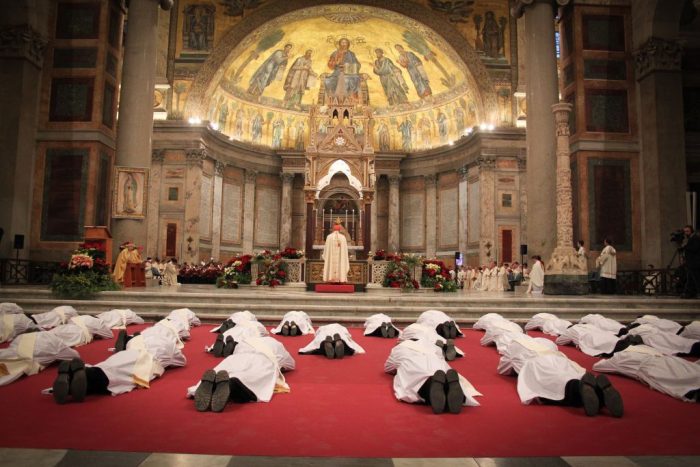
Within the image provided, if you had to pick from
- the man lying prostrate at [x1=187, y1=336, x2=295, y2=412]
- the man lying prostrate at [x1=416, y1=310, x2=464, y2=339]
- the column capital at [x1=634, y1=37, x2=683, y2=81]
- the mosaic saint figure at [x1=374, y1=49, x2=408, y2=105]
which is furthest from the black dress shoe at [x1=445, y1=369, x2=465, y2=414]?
the mosaic saint figure at [x1=374, y1=49, x2=408, y2=105]

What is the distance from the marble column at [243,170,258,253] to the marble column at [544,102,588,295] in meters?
23.2

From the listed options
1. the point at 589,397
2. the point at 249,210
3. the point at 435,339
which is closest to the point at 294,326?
the point at 435,339

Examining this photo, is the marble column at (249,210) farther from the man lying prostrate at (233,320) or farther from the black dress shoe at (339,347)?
the black dress shoe at (339,347)

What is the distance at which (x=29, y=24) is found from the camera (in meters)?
18.3

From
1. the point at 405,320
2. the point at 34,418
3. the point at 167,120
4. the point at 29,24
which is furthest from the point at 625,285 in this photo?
the point at 167,120

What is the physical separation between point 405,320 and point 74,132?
14.5 meters

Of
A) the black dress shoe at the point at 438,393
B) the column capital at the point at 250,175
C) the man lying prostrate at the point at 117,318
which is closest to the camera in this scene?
the black dress shoe at the point at 438,393

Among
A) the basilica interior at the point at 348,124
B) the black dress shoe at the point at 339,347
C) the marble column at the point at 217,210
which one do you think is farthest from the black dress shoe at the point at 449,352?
the marble column at the point at 217,210

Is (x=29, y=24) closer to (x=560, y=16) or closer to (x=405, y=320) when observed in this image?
(x=405, y=320)

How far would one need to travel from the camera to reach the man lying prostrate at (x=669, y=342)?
7793 mm

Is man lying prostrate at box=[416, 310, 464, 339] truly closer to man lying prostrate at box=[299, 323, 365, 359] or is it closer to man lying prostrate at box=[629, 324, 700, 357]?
man lying prostrate at box=[299, 323, 365, 359]

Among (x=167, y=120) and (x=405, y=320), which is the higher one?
(x=167, y=120)

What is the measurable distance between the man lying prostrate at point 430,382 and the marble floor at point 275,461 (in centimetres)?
119

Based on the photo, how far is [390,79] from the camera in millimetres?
35531
